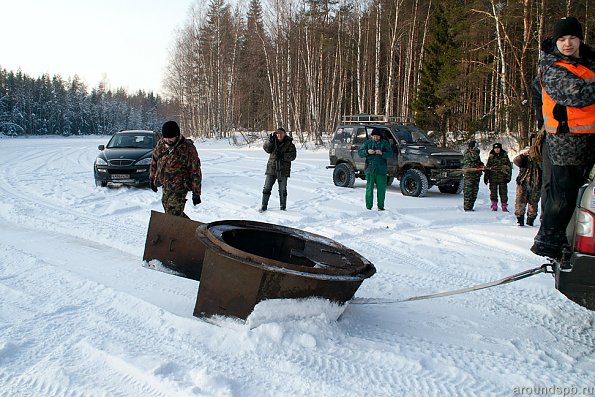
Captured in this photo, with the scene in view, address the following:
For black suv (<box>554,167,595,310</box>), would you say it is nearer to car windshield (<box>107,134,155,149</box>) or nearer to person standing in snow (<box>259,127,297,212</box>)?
person standing in snow (<box>259,127,297,212</box>)

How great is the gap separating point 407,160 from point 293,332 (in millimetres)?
9361

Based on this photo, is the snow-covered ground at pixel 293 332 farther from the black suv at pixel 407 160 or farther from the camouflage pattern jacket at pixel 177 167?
the black suv at pixel 407 160

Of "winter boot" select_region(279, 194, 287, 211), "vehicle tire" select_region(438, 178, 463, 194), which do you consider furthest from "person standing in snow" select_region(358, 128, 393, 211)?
"vehicle tire" select_region(438, 178, 463, 194)

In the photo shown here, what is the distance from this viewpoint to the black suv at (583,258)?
112 inches

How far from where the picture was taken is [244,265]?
3.29m

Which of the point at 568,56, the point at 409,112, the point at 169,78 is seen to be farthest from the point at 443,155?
the point at 169,78

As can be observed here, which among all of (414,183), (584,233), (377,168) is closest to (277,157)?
(377,168)

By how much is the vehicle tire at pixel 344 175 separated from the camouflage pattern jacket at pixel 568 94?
1000 centimetres

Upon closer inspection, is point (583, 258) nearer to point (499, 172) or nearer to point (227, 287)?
point (227, 287)

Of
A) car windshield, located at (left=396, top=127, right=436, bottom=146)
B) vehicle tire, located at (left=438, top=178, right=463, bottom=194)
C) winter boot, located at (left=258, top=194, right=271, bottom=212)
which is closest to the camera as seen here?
winter boot, located at (left=258, top=194, right=271, bottom=212)

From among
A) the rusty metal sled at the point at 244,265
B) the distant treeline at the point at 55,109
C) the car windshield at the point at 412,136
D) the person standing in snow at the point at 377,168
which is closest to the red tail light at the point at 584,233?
the rusty metal sled at the point at 244,265

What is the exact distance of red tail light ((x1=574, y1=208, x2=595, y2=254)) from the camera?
2.84 metres

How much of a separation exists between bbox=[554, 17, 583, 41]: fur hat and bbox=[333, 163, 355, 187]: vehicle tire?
10.1 m

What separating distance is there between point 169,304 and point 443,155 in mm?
9289
